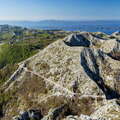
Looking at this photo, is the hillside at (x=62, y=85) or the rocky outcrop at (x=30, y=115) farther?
the hillside at (x=62, y=85)

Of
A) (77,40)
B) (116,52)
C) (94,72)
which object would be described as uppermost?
(77,40)

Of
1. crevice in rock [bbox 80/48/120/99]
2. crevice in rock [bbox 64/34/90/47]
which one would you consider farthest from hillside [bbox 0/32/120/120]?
crevice in rock [bbox 64/34/90/47]

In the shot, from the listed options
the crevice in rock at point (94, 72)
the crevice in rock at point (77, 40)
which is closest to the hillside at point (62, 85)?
the crevice in rock at point (94, 72)

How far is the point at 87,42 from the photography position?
506ft

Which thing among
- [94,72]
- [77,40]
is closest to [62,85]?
[94,72]

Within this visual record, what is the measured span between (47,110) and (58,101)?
6.00 m

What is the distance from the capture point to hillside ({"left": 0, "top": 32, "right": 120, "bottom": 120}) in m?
96.9

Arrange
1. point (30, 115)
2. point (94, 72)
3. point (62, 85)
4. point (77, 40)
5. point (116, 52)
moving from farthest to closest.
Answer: point (77, 40) → point (116, 52) → point (94, 72) → point (62, 85) → point (30, 115)

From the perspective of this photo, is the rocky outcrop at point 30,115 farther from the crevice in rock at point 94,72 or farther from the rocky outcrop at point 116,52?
the rocky outcrop at point 116,52

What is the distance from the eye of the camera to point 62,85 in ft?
352

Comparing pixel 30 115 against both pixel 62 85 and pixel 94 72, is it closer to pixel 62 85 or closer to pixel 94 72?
pixel 62 85

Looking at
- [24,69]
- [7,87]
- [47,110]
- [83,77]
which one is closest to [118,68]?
[83,77]

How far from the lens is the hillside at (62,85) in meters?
96.9

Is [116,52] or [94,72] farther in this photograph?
[116,52]
